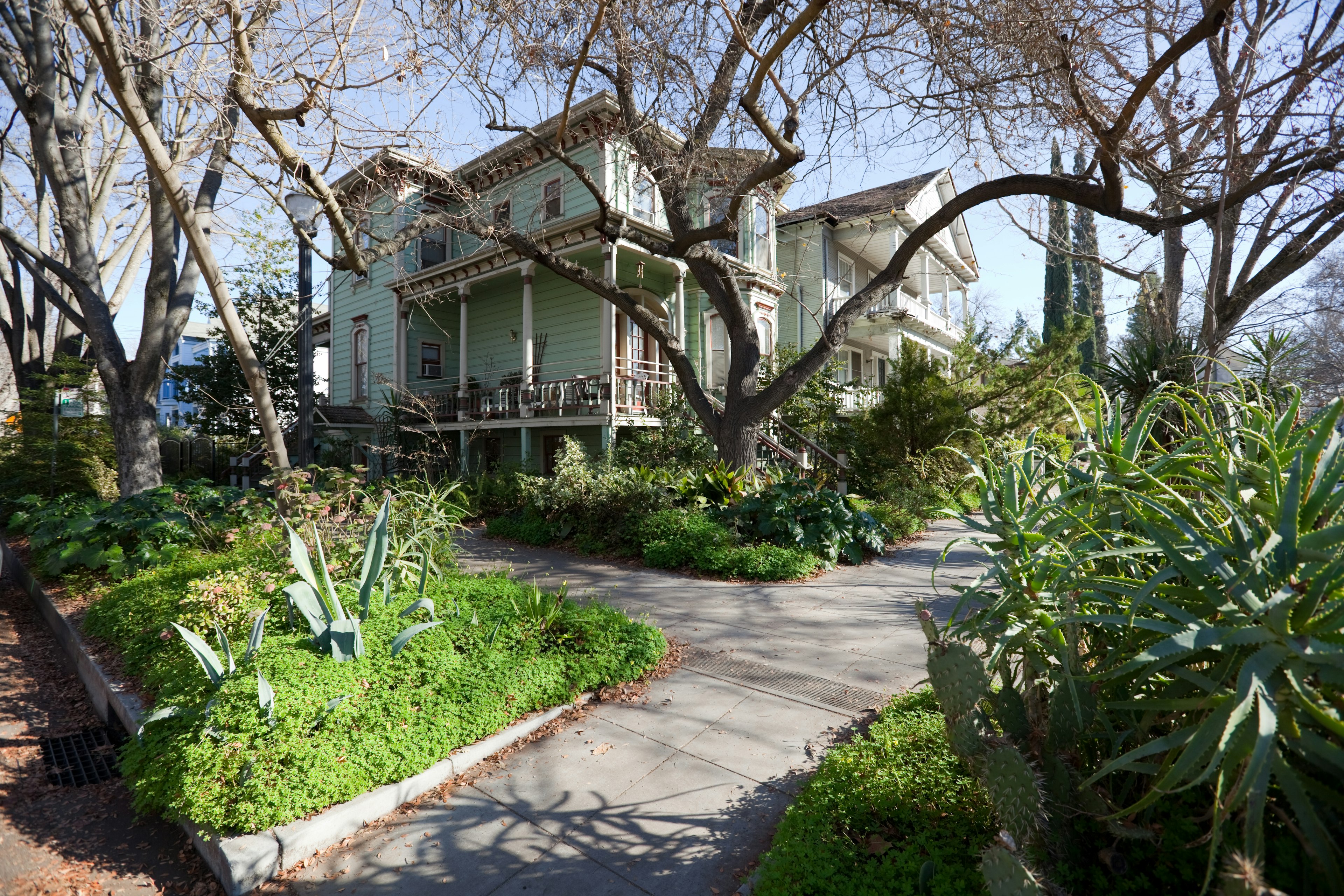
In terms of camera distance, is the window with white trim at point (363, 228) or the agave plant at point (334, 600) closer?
the agave plant at point (334, 600)

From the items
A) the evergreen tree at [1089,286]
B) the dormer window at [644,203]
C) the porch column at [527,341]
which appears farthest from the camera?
the dormer window at [644,203]

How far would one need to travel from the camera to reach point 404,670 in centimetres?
355

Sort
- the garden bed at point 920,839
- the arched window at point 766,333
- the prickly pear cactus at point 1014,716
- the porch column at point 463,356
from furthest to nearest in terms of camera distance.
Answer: the arched window at point 766,333
the porch column at point 463,356
the prickly pear cactus at point 1014,716
the garden bed at point 920,839

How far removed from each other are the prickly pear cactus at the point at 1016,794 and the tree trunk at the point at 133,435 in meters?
10.7

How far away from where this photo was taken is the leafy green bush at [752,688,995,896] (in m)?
2.13

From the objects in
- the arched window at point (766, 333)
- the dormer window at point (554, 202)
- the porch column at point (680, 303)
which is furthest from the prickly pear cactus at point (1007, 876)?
the arched window at point (766, 333)

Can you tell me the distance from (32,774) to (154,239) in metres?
7.42

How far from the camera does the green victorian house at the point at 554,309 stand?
→ 496 inches

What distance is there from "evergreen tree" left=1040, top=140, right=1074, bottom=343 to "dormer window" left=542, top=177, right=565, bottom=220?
973 cm

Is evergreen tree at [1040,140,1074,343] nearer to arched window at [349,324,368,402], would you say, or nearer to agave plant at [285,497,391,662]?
agave plant at [285,497,391,662]

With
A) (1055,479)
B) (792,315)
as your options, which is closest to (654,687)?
(1055,479)

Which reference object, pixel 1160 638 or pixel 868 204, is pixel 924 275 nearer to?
pixel 868 204

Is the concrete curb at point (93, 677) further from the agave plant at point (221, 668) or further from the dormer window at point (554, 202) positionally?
the dormer window at point (554, 202)

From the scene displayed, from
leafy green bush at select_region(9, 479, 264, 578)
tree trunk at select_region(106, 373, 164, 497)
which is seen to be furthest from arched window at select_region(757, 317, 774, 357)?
tree trunk at select_region(106, 373, 164, 497)
